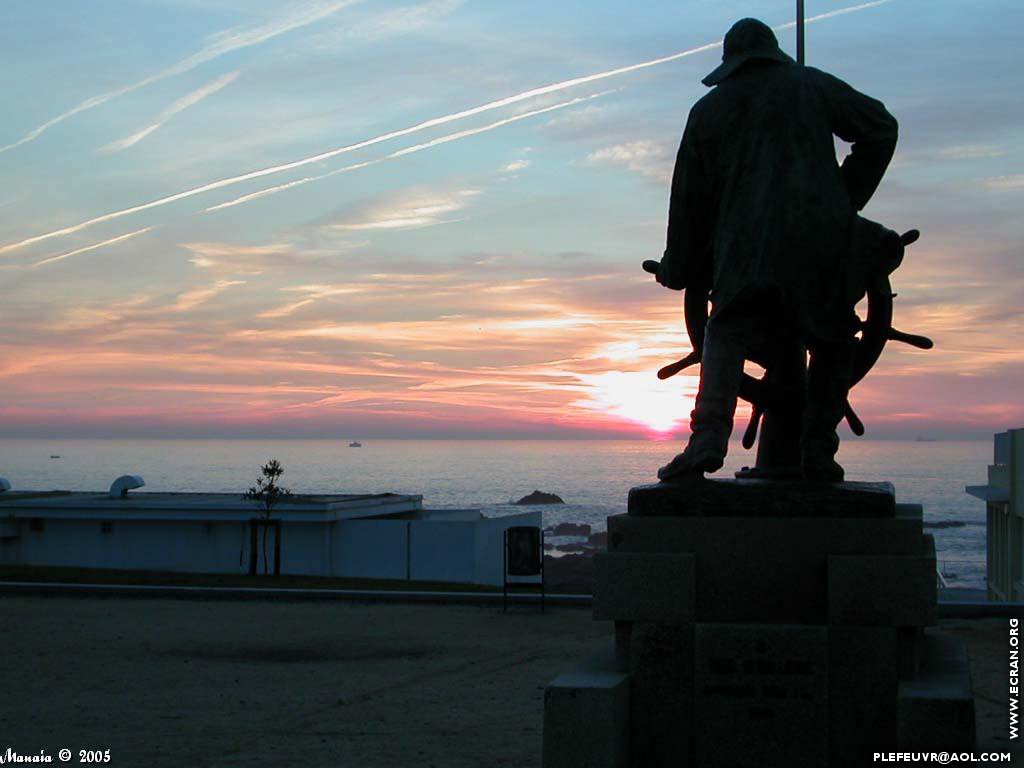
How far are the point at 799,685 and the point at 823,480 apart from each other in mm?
1254

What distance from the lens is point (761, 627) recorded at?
639cm

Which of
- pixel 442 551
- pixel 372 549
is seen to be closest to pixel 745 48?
pixel 442 551

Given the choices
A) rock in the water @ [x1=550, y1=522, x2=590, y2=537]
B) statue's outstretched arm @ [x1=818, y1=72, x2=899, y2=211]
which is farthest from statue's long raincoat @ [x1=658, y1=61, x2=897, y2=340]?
rock in the water @ [x1=550, y1=522, x2=590, y2=537]

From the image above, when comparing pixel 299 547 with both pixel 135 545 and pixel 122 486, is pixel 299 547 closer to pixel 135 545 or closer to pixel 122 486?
pixel 135 545

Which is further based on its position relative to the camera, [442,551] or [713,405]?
[442,551]

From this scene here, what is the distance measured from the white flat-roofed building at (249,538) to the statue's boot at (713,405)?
2315cm

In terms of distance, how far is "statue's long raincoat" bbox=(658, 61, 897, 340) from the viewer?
6.88 metres

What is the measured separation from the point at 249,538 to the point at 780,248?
26924 millimetres

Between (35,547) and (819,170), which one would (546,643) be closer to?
(819,170)

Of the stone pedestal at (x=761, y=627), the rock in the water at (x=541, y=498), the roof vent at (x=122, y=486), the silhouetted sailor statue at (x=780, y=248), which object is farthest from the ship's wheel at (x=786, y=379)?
the rock in the water at (x=541, y=498)

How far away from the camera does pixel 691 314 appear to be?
772 centimetres

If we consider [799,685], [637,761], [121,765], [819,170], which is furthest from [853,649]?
[121,765]

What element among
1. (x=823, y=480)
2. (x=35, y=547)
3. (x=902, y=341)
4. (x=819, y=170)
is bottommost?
(x=35, y=547)

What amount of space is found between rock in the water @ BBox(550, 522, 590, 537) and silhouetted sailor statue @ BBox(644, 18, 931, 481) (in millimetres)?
84809
